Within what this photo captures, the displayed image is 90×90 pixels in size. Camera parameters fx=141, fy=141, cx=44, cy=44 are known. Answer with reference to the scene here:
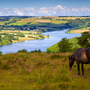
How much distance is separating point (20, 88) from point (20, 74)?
9.61ft

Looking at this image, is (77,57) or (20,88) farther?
(77,57)

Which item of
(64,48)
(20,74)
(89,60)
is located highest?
(89,60)

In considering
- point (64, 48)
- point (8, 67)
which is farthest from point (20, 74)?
point (64, 48)

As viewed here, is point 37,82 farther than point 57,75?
No

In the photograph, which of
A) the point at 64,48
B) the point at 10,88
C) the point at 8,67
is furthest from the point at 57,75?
the point at 64,48

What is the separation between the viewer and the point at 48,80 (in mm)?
7051

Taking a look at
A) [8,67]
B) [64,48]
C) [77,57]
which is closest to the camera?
[77,57]

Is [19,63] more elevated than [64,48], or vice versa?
[19,63]

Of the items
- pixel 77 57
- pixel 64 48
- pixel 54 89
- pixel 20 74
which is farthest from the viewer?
pixel 64 48

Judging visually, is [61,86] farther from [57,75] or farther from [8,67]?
[8,67]

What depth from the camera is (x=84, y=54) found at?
25.8 ft

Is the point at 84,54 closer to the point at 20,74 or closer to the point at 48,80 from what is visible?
the point at 48,80

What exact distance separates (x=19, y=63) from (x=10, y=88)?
17.1ft

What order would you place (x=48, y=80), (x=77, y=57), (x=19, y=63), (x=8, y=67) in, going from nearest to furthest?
(x=48, y=80)
(x=77, y=57)
(x=8, y=67)
(x=19, y=63)
